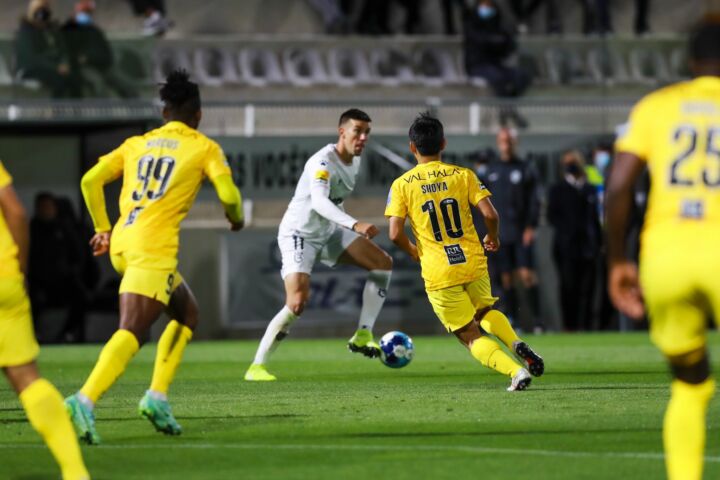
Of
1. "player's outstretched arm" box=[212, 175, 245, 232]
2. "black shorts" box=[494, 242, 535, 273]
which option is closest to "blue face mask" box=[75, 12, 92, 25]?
"black shorts" box=[494, 242, 535, 273]

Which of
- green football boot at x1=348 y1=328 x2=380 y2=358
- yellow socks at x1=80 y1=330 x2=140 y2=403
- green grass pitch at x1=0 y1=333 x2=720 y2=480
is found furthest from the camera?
green football boot at x1=348 y1=328 x2=380 y2=358

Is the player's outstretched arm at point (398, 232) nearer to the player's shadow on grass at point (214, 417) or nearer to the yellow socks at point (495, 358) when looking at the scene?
the yellow socks at point (495, 358)

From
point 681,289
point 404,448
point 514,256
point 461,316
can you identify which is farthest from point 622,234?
point 514,256

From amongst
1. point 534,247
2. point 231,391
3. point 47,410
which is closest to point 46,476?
point 47,410

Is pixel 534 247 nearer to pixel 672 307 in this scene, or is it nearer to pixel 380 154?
pixel 380 154

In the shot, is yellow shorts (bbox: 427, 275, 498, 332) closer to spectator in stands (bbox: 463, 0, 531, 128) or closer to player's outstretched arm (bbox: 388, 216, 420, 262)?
player's outstretched arm (bbox: 388, 216, 420, 262)

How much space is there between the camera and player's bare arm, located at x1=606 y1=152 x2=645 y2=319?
18.4ft

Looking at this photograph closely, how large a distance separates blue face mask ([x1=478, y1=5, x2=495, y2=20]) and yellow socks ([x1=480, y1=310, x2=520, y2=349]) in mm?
12512

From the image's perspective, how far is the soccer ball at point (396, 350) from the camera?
1199 centimetres

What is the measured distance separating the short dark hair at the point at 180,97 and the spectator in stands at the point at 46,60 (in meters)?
11.2

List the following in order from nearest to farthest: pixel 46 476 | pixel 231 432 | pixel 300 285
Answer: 1. pixel 46 476
2. pixel 231 432
3. pixel 300 285

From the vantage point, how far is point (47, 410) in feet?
20.4

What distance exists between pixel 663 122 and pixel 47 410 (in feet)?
8.81

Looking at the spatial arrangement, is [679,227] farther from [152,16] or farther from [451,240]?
[152,16]
